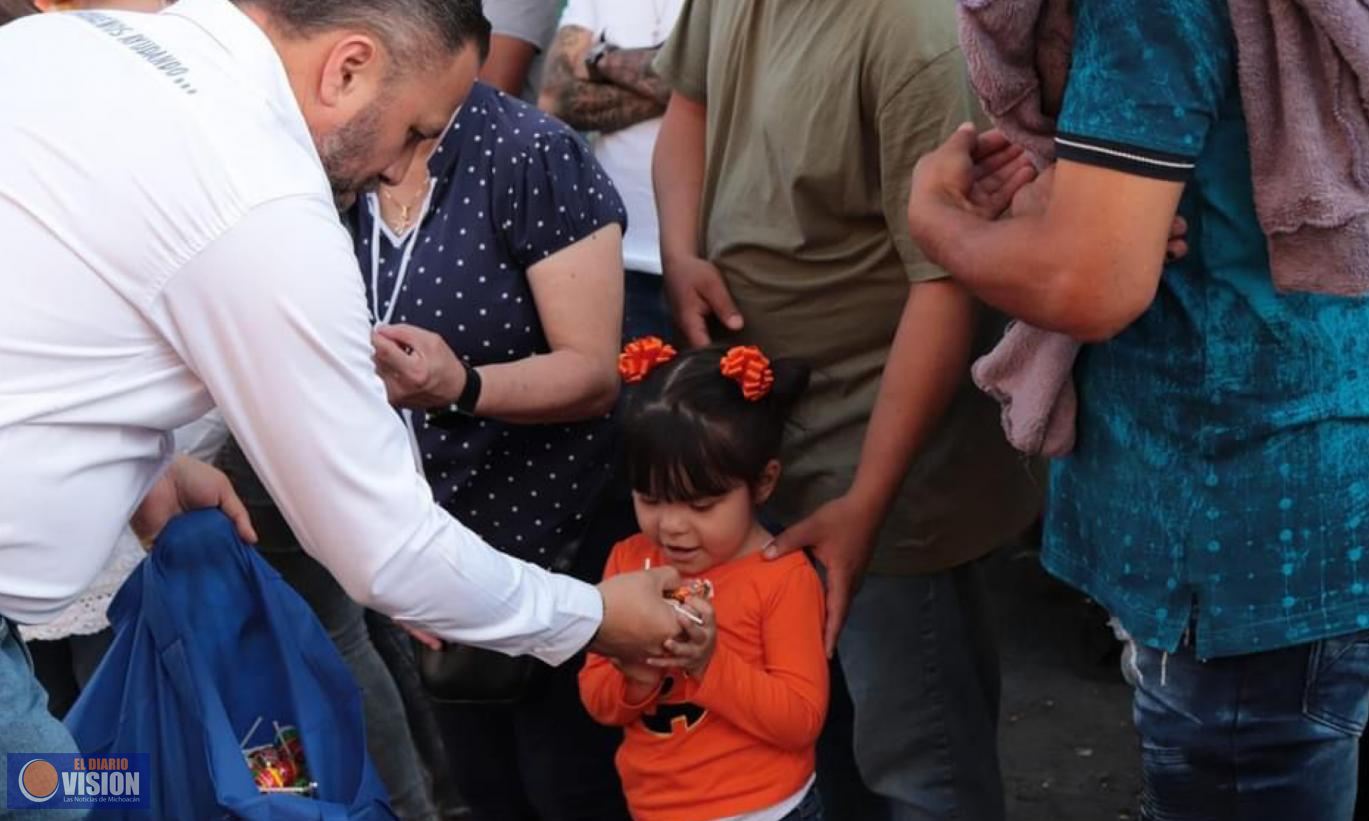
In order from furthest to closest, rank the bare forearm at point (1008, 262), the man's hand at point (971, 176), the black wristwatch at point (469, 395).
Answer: the black wristwatch at point (469, 395), the man's hand at point (971, 176), the bare forearm at point (1008, 262)

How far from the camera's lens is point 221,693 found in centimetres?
222

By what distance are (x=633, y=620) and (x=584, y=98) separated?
135 centimetres

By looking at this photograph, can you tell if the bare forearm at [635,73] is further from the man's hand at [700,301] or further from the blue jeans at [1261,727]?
the blue jeans at [1261,727]

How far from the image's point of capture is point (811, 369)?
2746 mm

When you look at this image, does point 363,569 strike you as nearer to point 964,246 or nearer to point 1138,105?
point 964,246

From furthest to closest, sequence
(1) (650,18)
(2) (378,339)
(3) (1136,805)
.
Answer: (3) (1136,805) → (1) (650,18) → (2) (378,339)

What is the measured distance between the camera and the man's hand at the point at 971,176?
213 cm

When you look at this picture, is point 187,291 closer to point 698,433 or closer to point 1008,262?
point 1008,262

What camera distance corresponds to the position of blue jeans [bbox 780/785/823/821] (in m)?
2.62

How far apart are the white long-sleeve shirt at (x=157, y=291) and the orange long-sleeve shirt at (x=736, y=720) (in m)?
0.75

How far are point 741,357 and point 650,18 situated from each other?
1037 millimetres

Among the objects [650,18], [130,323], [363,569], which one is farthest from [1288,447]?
[650,18]

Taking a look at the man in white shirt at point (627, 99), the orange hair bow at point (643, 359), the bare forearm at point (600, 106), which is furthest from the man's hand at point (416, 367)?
the bare forearm at point (600, 106)

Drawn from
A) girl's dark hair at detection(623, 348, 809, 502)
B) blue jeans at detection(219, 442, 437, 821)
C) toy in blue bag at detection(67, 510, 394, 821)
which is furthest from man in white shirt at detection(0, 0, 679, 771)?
blue jeans at detection(219, 442, 437, 821)
